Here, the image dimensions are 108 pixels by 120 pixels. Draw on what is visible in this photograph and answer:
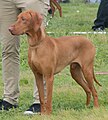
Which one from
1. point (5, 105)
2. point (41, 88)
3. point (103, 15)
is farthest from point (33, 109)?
point (103, 15)

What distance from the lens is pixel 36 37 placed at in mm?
6867

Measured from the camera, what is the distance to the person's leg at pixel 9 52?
24.1 ft

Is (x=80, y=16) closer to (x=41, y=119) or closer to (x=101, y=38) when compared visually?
(x=101, y=38)

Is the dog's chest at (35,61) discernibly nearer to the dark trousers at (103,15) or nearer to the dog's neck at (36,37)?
the dog's neck at (36,37)

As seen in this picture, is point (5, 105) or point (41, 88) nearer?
point (41, 88)

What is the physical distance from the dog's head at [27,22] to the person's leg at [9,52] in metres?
0.59

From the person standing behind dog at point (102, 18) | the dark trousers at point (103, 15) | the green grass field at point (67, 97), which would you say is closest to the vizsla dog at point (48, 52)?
the green grass field at point (67, 97)

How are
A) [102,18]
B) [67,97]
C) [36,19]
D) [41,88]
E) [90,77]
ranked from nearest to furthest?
1. [36,19]
2. [41,88]
3. [90,77]
4. [67,97]
5. [102,18]

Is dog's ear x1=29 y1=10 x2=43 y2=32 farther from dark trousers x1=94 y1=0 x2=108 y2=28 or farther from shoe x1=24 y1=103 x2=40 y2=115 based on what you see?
dark trousers x1=94 y1=0 x2=108 y2=28

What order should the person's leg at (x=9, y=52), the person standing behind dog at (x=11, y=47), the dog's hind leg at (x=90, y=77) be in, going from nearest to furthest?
the person standing behind dog at (x=11, y=47) < the person's leg at (x=9, y=52) < the dog's hind leg at (x=90, y=77)

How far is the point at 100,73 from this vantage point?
10070 millimetres

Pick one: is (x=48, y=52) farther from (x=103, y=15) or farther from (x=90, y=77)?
(x=103, y=15)

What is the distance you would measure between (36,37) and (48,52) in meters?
0.24

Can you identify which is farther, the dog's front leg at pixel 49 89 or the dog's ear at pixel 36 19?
the dog's front leg at pixel 49 89
